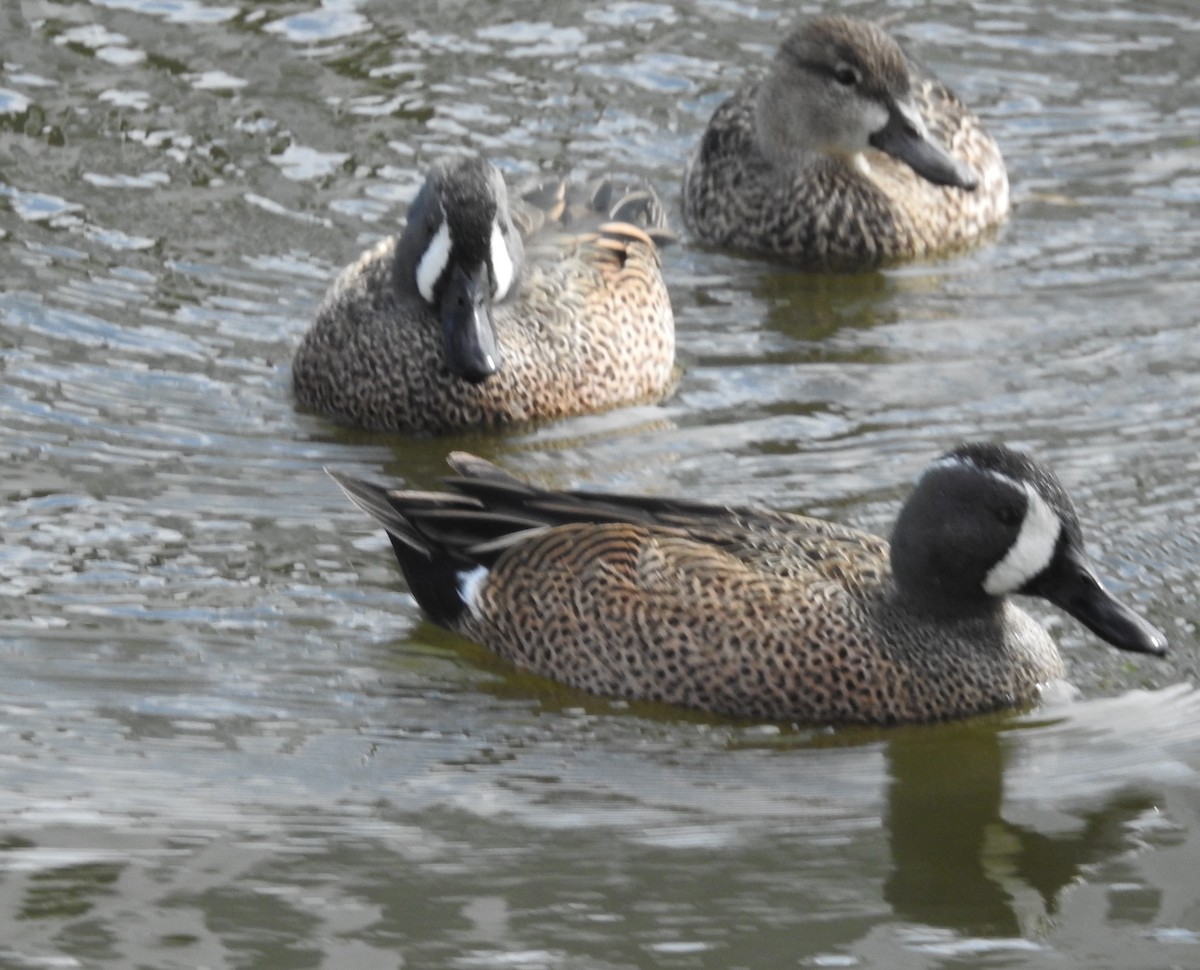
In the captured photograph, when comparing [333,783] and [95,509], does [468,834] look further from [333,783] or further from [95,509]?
[95,509]

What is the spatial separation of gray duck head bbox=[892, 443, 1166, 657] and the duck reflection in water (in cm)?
44

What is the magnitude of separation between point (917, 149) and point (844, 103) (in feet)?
1.40

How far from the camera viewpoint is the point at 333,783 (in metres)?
6.99

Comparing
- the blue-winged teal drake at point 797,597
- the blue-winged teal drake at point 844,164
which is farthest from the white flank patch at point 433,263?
the blue-winged teal drake at point 844,164

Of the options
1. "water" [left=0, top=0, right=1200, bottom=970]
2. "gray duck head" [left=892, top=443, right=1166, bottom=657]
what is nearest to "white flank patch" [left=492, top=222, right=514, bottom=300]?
"water" [left=0, top=0, right=1200, bottom=970]

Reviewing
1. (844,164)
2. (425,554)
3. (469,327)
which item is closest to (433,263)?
(469,327)

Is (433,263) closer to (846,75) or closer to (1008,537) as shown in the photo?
(846,75)

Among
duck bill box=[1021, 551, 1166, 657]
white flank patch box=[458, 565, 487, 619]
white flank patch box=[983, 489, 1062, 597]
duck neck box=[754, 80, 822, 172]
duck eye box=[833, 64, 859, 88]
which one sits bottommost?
white flank patch box=[458, 565, 487, 619]

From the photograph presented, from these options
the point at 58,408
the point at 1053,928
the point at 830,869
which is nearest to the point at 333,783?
the point at 830,869

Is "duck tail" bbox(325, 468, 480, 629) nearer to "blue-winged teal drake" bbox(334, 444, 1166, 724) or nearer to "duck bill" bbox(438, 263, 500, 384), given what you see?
"blue-winged teal drake" bbox(334, 444, 1166, 724)

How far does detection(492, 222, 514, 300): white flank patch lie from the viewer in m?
9.65

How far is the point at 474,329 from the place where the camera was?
9672 millimetres

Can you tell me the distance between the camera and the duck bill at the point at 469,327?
960cm

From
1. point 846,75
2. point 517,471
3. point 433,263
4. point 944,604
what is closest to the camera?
point 944,604
